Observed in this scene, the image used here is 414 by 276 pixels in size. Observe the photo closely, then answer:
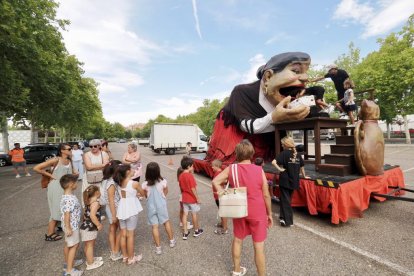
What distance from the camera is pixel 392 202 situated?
17.0 feet

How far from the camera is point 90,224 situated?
3.01 m

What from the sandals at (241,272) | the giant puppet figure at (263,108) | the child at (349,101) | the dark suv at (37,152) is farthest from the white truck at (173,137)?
the sandals at (241,272)

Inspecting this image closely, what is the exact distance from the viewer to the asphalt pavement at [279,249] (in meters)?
2.89

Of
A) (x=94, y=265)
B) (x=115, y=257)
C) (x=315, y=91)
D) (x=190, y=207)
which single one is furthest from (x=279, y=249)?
(x=315, y=91)

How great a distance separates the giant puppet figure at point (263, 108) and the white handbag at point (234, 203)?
385 centimetres

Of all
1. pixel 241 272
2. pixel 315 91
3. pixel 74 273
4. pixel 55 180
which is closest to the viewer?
pixel 241 272

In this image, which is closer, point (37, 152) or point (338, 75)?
point (338, 75)

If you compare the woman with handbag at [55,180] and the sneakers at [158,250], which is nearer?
the sneakers at [158,250]

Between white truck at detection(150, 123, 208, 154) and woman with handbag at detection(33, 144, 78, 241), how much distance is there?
17155 millimetres

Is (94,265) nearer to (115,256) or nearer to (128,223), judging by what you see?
(115,256)

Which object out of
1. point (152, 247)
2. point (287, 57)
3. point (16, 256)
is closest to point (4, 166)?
point (16, 256)

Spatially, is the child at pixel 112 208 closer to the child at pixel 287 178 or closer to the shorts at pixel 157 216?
the shorts at pixel 157 216

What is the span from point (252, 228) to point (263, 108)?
512 centimetres

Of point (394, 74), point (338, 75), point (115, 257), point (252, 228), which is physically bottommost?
point (115, 257)
